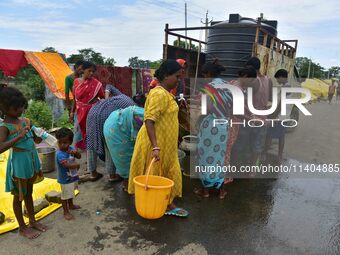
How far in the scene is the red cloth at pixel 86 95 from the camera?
13.2ft

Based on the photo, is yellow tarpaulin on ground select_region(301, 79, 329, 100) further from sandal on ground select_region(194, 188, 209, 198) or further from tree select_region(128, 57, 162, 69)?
sandal on ground select_region(194, 188, 209, 198)

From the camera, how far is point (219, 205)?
11.1ft

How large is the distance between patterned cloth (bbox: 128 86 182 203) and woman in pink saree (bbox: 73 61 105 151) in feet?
4.91

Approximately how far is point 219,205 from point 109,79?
14.8 feet

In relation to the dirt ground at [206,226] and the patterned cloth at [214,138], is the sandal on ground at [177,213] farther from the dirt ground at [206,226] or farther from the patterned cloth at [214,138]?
the patterned cloth at [214,138]

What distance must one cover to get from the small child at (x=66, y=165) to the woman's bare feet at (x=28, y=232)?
35 centimetres

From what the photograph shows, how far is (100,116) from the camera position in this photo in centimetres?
371

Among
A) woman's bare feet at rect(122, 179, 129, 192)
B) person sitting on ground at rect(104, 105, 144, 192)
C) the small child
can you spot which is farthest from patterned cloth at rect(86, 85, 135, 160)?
the small child

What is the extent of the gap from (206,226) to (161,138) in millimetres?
1040

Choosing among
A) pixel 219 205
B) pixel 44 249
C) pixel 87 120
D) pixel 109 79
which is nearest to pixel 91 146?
pixel 87 120

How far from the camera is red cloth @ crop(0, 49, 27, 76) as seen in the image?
19.7 feet

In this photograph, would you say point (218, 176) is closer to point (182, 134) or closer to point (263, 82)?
point (182, 134)

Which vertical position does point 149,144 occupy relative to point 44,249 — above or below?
above

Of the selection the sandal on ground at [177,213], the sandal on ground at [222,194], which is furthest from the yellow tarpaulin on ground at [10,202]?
the sandal on ground at [222,194]
